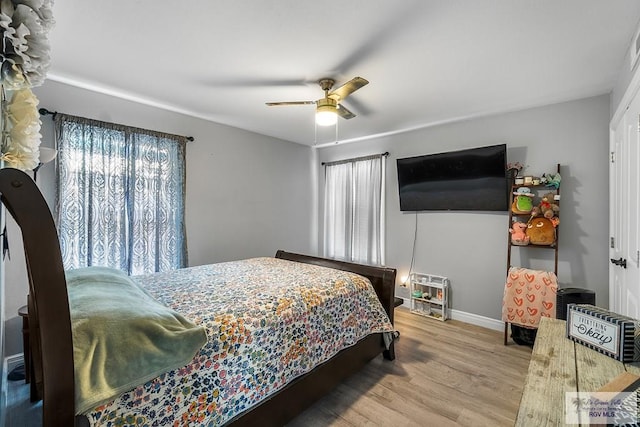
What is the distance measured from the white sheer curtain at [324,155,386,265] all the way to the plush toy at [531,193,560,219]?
1.85m

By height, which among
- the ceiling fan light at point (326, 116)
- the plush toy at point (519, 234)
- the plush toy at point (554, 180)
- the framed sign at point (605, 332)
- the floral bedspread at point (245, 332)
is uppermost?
the ceiling fan light at point (326, 116)

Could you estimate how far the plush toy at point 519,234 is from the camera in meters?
2.90

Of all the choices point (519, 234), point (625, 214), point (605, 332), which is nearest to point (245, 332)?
point (605, 332)

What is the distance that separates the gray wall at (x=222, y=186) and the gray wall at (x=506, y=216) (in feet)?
4.82

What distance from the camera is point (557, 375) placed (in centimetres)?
89

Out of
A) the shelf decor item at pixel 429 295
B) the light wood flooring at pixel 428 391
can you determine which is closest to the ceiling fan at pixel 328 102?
the light wood flooring at pixel 428 391

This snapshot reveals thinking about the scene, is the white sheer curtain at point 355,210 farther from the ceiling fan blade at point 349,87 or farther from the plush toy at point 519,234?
the ceiling fan blade at point 349,87

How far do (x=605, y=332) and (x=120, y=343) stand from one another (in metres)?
1.76

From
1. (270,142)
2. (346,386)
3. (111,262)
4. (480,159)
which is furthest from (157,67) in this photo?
(480,159)

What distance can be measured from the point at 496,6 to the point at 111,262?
363 centimetres

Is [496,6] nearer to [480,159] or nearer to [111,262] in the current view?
[480,159]

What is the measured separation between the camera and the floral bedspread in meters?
1.22

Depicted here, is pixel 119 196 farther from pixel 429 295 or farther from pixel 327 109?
pixel 429 295

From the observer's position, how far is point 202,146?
3.58 m
